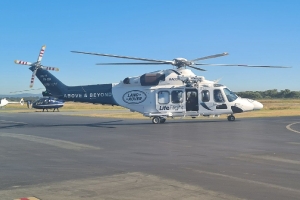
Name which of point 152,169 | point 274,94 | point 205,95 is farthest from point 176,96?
point 274,94

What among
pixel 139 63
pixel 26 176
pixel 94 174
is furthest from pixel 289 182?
pixel 139 63

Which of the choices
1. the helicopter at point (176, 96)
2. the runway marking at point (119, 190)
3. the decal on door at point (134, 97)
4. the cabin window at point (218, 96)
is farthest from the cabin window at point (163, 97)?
the runway marking at point (119, 190)

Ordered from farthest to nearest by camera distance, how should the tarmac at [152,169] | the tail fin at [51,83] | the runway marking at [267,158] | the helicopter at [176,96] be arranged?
the tail fin at [51,83] < the helicopter at [176,96] < the runway marking at [267,158] < the tarmac at [152,169]

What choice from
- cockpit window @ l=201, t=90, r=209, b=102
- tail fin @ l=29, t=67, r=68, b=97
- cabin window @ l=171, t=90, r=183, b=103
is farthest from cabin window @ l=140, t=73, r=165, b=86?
tail fin @ l=29, t=67, r=68, b=97

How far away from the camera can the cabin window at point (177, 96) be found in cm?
2562

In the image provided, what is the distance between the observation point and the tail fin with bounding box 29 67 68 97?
2757 cm

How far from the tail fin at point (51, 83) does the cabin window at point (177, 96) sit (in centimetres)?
814

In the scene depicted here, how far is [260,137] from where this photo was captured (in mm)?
16312

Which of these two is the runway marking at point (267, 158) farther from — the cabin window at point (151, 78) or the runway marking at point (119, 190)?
the cabin window at point (151, 78)

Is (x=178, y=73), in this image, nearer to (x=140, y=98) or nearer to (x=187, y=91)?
Result: (x=187, y=91)

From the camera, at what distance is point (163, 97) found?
25750 mm

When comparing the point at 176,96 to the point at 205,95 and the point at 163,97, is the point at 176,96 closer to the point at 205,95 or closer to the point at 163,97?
the point at 163,97

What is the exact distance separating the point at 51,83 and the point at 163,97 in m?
8.70

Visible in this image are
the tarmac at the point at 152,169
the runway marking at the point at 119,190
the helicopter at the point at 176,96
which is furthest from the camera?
the helicopter at the point at 176,96
